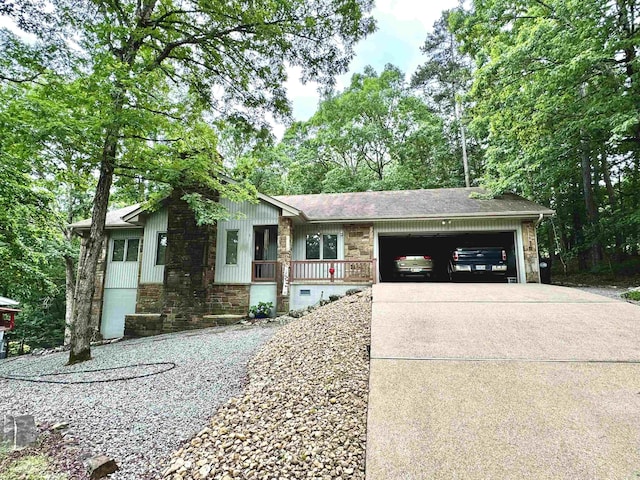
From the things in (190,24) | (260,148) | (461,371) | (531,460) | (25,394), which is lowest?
(25,394)

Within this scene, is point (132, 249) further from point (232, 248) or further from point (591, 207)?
point (591, 207)

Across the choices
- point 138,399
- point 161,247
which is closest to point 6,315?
point 161,247

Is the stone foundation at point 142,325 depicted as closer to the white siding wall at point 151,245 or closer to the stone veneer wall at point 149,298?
the stone veneer wall at point 149,298

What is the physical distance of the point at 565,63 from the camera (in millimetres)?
9836

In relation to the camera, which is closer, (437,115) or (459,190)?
(459,190)

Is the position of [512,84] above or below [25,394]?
above

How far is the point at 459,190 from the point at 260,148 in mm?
8990

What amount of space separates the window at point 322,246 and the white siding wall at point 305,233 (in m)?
0.15

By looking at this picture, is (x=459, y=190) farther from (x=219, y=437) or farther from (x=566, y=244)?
(x=219, y=437)

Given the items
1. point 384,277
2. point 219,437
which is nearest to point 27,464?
point 219,437

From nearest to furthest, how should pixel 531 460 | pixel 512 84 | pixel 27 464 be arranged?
pixel 531 460, pixel 27 464, pixel 512 84

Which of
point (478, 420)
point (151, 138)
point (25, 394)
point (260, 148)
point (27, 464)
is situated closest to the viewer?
point (478, 420)

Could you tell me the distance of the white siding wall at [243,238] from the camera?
11.4 meters

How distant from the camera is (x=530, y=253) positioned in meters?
10.8
